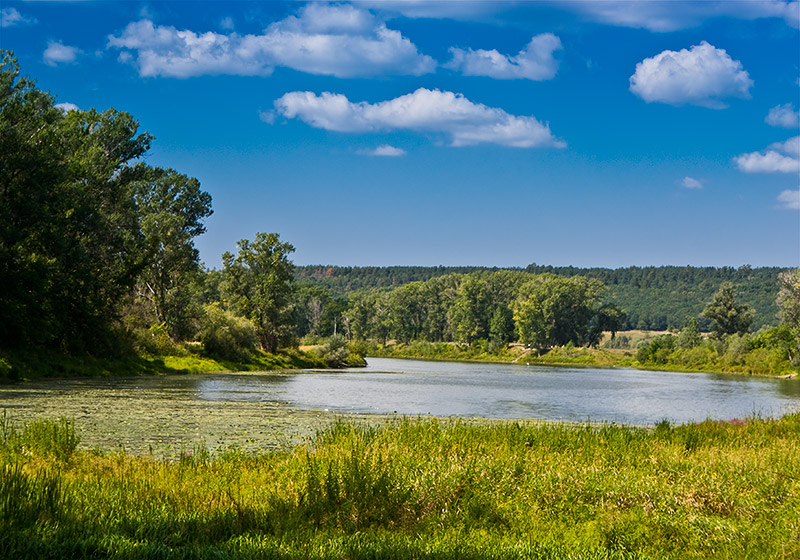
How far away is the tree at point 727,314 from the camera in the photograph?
4690 inches

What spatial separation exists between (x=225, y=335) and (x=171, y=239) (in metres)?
9.22

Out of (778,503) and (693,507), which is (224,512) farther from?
(778,503)

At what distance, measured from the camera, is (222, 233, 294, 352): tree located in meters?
81.1

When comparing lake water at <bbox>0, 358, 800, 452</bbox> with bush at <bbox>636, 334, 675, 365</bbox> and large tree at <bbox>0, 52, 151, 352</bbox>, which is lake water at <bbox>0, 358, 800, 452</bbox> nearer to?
large tree at <bbox>0, 52, 151, 352</bbox>

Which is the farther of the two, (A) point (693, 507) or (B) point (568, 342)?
(B) point (568, 342)

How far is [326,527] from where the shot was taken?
9984 mm

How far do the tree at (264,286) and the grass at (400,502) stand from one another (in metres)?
66.6

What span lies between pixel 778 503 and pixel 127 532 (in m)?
8.82

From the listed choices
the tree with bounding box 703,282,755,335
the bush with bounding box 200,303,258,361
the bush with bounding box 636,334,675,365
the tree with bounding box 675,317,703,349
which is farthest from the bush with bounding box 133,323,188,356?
the tree with bounding box 675,317,703,349

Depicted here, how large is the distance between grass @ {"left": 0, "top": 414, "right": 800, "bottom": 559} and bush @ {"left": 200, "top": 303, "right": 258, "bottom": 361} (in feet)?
169

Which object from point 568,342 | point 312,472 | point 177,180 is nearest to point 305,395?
point 312,472

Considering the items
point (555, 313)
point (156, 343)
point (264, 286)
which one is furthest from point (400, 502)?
point (555, 313)

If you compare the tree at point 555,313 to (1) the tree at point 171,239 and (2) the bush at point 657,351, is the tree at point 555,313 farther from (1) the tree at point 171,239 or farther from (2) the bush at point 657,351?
(1) the tree at point 171,239

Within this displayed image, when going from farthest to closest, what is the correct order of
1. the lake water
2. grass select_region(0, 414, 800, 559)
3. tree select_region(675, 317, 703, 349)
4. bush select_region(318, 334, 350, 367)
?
1. tree select_region(675, 317, 703, 349)
2. bush select_region(318, 334, 350, 367)
3. the lake water
4. grass select_region(0, 414, 800, 559)
